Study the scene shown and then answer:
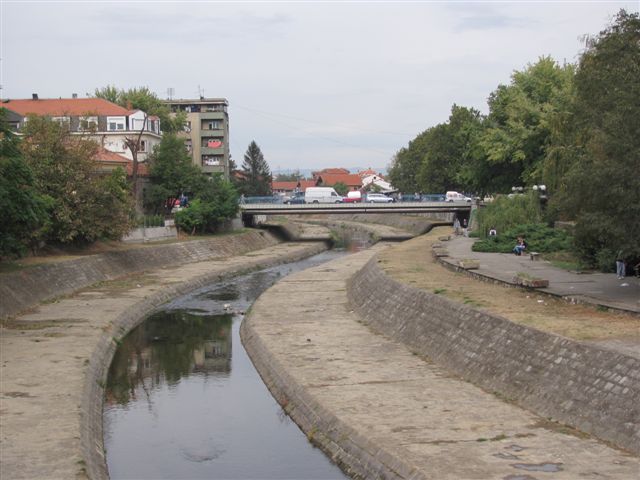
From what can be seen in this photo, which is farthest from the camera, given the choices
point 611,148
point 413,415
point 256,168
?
point 256,168

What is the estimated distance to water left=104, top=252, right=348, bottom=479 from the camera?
22703mm

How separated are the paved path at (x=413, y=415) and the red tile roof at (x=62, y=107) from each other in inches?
2599

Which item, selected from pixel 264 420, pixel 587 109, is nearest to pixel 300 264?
pixel 587 109

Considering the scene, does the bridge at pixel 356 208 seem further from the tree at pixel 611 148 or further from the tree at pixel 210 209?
the tree at pixel 611 148

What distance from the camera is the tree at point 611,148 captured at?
1171 inches

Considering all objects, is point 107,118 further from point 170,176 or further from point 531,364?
point 531,364

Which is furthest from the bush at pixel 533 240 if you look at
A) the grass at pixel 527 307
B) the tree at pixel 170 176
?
the tree at pixel 170 176

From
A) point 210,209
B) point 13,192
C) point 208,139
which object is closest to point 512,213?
point 210,209

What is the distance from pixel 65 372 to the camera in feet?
100

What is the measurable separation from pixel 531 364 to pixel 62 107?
85.8 m

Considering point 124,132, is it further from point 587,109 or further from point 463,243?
point 587,109

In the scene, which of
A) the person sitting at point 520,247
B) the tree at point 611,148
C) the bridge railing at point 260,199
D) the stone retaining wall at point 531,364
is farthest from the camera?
the bridge railing at point 260,199

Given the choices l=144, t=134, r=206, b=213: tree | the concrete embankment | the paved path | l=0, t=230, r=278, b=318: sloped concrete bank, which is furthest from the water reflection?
l=144, t=134, r=206, b=213: tree

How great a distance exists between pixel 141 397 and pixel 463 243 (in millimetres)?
48409
